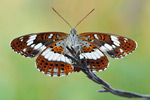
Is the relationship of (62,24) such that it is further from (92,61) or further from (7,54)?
(92,61)

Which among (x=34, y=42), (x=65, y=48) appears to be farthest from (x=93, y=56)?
(x=34, y=42)

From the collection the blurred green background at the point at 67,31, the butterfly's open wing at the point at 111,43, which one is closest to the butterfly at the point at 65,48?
the butterfly's open wing at the point at 111,43

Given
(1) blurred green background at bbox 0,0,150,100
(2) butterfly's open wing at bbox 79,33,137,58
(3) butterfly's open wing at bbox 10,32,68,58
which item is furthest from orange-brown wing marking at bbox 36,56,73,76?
(1) blurred green background at bbox 0,0,150,100

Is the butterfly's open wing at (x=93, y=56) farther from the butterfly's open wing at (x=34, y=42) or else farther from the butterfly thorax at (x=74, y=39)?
the butterfly's open wing at (x=34, y=42)

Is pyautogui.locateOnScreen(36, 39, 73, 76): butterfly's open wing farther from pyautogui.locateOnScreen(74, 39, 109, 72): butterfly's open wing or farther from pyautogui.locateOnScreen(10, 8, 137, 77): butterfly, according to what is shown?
pyautogui.locateOnScreen(74, 39, 109, 72): butterfly's open wing

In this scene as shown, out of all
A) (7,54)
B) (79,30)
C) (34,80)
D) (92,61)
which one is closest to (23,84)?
(34,80)

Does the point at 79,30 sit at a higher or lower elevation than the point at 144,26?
higher
